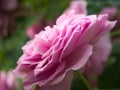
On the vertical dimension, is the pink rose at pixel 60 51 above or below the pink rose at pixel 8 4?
below

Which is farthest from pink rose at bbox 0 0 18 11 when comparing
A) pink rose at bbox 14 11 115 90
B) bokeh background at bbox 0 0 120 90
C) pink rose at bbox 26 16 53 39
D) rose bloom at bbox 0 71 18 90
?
pink rose at bbox 14 11 115 90

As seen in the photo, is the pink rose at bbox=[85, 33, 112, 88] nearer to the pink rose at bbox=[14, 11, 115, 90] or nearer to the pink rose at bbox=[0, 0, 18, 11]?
the pink rose at bbox=[14, 11, 115, 90]

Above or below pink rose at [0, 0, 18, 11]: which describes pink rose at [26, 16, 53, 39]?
below

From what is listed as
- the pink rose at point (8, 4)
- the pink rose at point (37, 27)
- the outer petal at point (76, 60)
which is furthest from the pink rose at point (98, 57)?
the pink rose at point (8, 4)

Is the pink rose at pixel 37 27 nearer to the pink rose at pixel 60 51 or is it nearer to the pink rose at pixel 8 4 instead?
the pink rose at pixel 8 4

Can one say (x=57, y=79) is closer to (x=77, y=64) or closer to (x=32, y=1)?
(x=77, y=64)

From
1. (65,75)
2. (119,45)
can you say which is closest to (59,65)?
(65,75)

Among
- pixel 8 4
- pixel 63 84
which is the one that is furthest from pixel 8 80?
pixel 8 4

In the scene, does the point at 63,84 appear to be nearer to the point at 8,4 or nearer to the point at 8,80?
the point at 8,80
